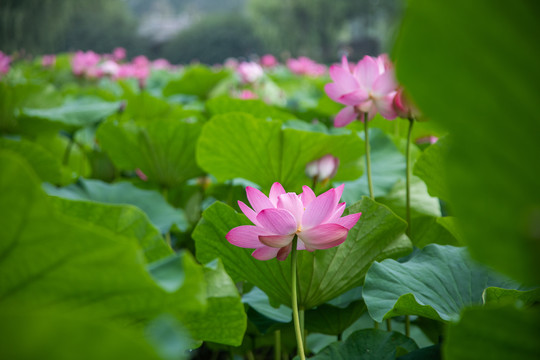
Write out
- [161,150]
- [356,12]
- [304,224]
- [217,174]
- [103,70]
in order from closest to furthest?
[304,224] < [217,174] < [161,150] < [103,70] < [356,12]

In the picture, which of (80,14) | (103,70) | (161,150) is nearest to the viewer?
(161,150)

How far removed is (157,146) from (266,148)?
38 cm

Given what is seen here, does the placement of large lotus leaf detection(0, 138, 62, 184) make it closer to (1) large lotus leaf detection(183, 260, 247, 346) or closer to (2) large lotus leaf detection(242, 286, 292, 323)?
(2) large lotus leaf detection(242, 286, 292, 323)

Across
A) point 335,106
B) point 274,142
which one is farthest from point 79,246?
point 335,106

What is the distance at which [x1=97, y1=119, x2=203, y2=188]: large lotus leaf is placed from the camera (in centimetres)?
118

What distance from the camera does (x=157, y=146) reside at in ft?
3.96

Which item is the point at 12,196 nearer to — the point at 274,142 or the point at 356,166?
the point at 274,142

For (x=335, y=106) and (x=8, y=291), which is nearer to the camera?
(x=8, y=291)

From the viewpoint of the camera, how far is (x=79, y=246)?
0.30 metres

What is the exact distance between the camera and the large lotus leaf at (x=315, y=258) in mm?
625

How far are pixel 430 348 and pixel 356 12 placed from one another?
17.3 metres

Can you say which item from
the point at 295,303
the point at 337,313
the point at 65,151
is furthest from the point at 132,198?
the point at 65,151

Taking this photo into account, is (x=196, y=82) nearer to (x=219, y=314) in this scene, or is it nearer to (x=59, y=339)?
(x=219, y=314)

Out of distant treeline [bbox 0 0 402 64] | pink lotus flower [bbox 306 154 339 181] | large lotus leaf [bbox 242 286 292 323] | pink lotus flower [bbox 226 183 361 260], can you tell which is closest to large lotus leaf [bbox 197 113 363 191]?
pink lotus flower [bbox 306 154 339 181]
